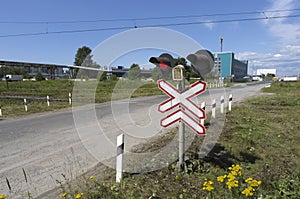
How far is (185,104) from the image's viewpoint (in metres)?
2.94

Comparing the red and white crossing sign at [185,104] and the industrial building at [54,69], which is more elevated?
the industrial building at [54,69]

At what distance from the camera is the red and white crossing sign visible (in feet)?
9.48

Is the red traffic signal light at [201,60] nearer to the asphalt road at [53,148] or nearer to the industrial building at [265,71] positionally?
the asphalt road at [53,148]

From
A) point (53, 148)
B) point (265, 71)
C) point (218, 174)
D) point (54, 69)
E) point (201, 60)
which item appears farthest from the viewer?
point (265, 71)

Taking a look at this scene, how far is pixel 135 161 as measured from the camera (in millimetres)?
3645

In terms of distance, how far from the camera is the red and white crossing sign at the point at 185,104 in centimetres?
289

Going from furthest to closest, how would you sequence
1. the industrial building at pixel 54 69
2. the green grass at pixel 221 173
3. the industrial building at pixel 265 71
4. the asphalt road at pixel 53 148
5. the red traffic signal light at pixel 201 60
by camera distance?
the industrial building at pixel 265 71, the industrial building at pixel 54 69, the asphalt road at pixel 53 148, the red traffic signal light at pixel 201 60, the green grass at pixel 221 173

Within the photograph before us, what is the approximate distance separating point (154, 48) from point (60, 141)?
3.70m

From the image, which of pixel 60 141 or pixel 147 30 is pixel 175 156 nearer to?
pixel 147 30

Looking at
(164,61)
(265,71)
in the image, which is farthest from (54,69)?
(265,71)

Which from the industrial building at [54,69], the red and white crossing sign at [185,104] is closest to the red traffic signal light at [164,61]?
the red and white crossing sign at [185,104]

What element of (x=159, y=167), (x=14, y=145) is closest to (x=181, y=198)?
(x=159, y=167)

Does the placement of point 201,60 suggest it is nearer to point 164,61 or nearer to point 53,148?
point 164,61

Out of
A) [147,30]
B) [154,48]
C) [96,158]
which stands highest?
[147,30]
